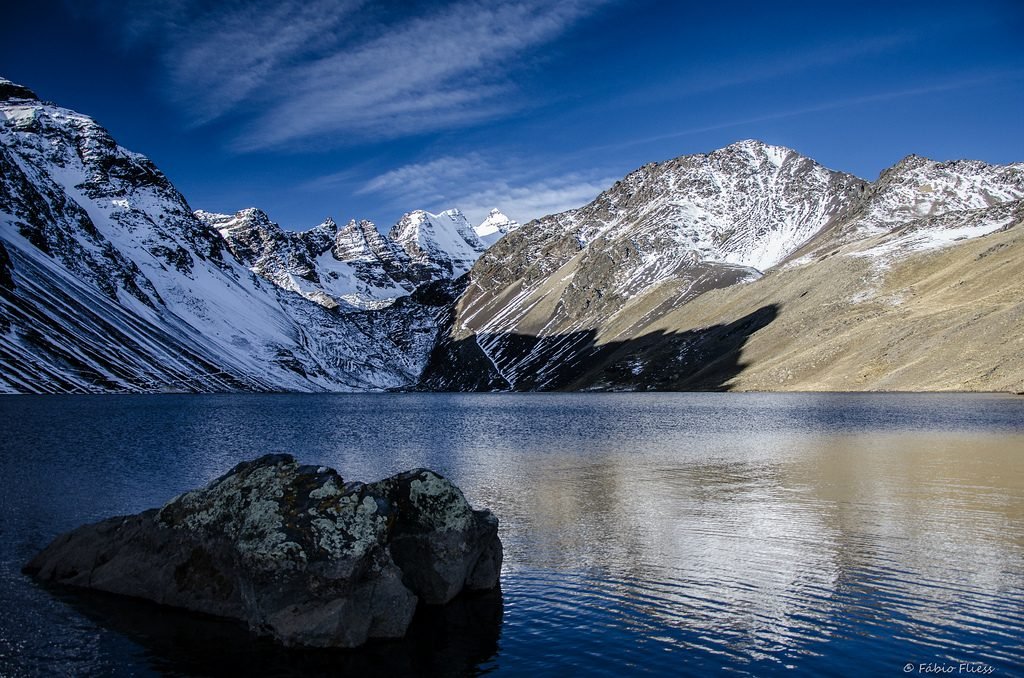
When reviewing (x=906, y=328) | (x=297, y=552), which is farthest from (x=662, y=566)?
(x=906, y=328)

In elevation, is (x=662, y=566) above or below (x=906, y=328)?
below

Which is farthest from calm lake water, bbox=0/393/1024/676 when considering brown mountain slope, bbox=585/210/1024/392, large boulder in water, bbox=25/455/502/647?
→ brown mountain slope, bbox=585/210/1024/392

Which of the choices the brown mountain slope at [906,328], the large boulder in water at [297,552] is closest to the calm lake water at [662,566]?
the large boulder in water at [297,552]

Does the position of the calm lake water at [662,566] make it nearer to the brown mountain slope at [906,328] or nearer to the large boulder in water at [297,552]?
the large boulder in water at [297,552]

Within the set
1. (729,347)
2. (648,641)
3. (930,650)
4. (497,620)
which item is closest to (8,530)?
(497,620)

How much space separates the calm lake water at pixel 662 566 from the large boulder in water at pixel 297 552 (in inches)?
29.4

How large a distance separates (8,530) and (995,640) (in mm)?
33871

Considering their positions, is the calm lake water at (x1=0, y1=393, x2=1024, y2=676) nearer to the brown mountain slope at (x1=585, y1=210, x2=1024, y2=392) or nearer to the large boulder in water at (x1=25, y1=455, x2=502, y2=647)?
the large boulder in water at (x1=25, y1=455, x2=502, y2=647)

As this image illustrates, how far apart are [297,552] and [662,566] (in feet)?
37.9

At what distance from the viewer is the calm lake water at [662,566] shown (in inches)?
675

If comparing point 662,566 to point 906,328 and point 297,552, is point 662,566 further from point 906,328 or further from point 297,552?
point 906,328

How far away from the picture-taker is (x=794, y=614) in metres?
19.0

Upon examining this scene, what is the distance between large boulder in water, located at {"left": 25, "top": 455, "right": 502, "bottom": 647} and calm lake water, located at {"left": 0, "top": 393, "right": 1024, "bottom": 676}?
75 centimetres

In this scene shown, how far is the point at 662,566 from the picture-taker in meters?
23.9
